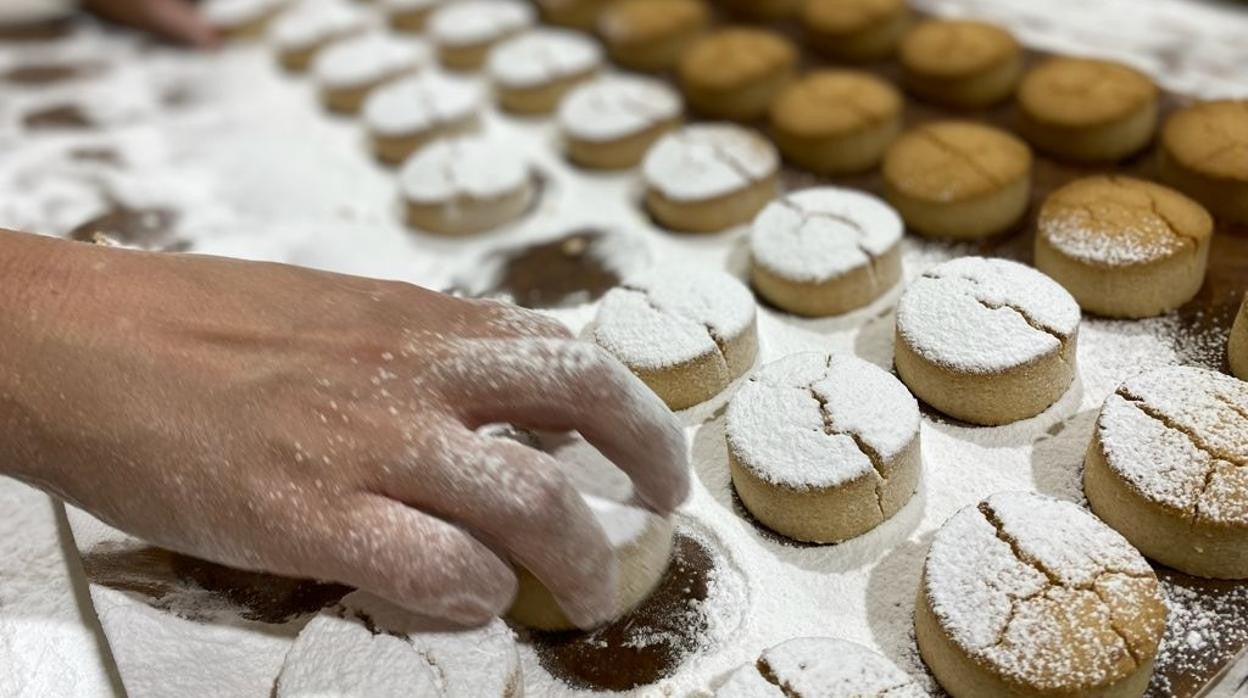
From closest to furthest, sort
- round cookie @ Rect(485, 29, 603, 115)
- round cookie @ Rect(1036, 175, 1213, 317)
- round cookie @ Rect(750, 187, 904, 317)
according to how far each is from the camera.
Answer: round cookie @ Rect(1036, 175, 1213, 317) < round cookie @ Rect(750, 187, 904, 317) < round cookie @ Rect(485, 29, 603, 115)

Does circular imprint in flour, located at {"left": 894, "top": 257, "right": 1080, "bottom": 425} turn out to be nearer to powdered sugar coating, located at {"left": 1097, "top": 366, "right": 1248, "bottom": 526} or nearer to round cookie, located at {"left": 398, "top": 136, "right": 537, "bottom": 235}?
powdered sugar coating, located at {"left": 1097, "top": 366, "right": 1248, "bottom": 526}

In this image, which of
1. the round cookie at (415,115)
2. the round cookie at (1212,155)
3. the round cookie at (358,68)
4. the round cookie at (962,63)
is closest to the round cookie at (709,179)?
the round cookie at (962,63)

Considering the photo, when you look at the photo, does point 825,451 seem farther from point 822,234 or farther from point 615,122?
point 615,122

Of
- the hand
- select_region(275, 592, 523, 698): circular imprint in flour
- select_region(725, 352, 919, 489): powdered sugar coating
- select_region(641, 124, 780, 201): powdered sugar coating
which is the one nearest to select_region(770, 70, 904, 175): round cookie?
select_region(641, 124, 780, 201): powdered sugar coating

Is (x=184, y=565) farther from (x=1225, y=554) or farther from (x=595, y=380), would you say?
(x=1225, y=554)

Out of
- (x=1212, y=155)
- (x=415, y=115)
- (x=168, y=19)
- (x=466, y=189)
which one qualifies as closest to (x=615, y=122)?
(x=466, y=189)

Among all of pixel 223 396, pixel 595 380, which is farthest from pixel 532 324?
pixel 223 396

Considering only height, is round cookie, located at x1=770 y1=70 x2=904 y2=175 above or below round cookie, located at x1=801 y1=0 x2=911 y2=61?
below

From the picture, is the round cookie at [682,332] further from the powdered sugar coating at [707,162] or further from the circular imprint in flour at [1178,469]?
the circular imprint in flour at [1178,469]
